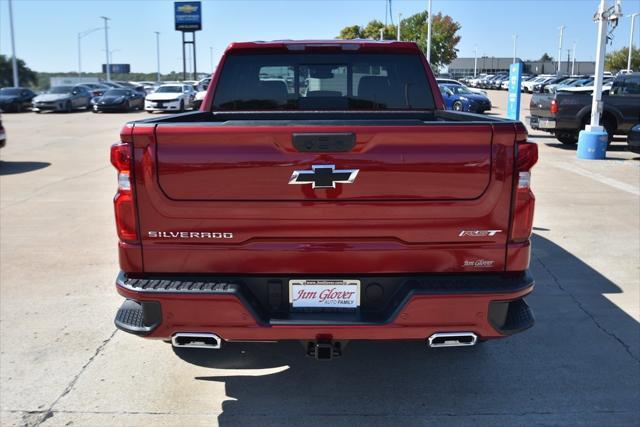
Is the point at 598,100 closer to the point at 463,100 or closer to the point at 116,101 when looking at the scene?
the point at 463,100

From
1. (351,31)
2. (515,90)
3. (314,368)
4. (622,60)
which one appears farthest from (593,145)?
(351,31)

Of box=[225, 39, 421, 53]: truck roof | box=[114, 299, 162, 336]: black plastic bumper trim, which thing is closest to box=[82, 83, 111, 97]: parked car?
box=[225, 39, 421, 53]: truck roof

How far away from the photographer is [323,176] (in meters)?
3.00

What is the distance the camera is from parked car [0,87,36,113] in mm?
35094

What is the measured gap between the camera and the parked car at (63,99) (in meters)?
34.5

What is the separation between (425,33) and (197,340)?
7119 cm

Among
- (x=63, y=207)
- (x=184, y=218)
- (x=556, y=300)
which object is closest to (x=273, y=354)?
(x=184, y=218)

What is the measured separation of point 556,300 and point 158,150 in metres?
3.93

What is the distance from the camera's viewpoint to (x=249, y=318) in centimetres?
309

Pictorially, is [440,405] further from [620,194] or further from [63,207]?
[620,194]

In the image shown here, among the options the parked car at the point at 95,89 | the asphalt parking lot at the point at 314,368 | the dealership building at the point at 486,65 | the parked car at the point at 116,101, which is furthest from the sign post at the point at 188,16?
the dealership building at the point at 486,65

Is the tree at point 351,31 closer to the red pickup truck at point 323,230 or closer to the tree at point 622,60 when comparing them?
the tree at point 622,60

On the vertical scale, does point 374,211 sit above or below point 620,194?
above

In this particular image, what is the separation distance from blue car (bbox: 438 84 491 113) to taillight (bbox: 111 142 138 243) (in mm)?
24855
